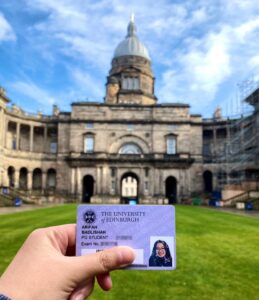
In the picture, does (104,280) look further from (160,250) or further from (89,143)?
(89,143)

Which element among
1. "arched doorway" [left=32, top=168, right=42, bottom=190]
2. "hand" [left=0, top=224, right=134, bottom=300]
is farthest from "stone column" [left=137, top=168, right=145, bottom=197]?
"hand" [left=0, top=224, right=134, bottom=300]

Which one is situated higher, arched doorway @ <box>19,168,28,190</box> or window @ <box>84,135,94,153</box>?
window @ <box>84,135,94,153</box>

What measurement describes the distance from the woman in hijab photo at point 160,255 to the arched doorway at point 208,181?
57.2 metres

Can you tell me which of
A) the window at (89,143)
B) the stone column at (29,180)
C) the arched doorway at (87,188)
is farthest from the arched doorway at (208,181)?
the stone column at (29,180)

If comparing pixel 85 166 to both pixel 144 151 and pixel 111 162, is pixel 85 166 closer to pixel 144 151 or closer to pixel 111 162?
pixel 111 162

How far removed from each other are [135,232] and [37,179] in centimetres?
5948

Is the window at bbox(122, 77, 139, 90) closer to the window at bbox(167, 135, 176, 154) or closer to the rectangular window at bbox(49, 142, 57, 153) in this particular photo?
the window at bbox(167, 135, 176, 154)

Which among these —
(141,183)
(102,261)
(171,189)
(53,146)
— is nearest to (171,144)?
(171,189)

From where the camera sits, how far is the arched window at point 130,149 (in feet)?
187

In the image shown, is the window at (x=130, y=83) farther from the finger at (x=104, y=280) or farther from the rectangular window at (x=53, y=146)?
the finger at (x=104, y=280)

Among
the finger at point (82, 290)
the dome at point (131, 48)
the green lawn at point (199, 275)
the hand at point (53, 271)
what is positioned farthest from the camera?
the dome at point (131, 48)

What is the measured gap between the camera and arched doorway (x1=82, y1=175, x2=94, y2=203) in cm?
5733

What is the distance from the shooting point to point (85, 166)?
182 ft

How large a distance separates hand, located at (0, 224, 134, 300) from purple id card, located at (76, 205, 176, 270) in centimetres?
9
